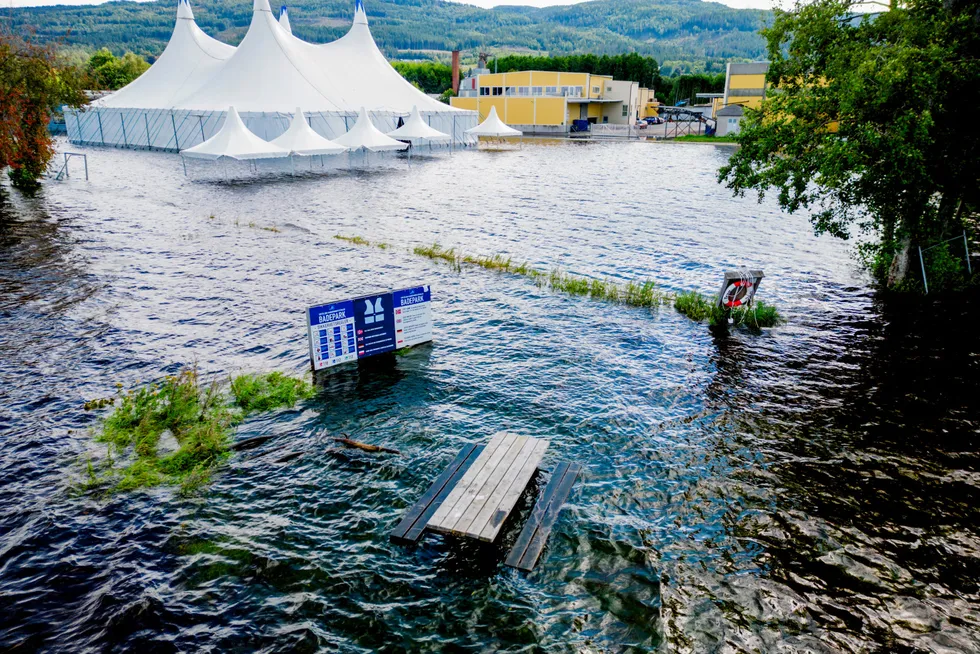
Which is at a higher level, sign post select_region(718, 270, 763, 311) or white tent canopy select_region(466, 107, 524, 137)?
white tent canopy select_region(466, 107, 524, 137)

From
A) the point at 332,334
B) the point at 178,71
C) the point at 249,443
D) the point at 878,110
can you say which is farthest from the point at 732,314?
the point at 178,71

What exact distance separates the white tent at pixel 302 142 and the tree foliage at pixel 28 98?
12.0 meters

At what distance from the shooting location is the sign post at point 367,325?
12.8 m

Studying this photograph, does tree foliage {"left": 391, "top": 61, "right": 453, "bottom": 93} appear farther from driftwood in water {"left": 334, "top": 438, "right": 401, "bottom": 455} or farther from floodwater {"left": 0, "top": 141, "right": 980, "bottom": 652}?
driftwood in water {"left": 334, "top": 438, "right": 401, "bottom": 455}

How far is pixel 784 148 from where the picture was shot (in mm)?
16656

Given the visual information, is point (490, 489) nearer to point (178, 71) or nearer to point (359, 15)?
point (178, 71)

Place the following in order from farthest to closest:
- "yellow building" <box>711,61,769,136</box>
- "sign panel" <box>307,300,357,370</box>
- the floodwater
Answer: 1. "yellow building" <box>711,61,769,136</box>
2. "sign panel" <box>307,300,357,370</box>
3. the floodwater

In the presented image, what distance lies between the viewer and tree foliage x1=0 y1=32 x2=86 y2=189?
27328 mm

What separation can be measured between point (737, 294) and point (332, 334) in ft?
33.7

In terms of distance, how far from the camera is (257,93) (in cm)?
5009

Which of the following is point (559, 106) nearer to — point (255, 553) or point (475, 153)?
point (475, 153)

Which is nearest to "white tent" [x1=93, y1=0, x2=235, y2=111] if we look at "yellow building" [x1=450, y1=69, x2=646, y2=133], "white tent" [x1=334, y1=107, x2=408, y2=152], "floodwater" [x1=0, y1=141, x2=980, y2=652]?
"white tent" [x1=334, y1=107, x2=408, y2=152]

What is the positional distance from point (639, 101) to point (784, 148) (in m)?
92.8

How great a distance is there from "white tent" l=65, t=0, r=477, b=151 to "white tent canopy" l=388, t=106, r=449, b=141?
2.68 metres
